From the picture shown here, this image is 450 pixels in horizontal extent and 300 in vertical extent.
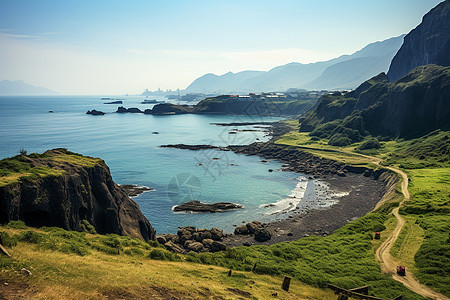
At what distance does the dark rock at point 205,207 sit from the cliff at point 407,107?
94980mm

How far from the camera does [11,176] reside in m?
27.4

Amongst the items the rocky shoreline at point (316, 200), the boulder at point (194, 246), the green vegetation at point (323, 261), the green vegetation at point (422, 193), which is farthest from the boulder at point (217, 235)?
the green vegetation at point (422, 193)

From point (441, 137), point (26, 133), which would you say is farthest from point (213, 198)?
point (26, 133)

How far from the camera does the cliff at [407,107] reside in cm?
12225

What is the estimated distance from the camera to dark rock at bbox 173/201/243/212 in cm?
6612

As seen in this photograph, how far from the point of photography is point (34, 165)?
105ft

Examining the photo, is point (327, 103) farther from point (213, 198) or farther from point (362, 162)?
point (213, 198)

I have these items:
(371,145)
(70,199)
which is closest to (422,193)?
(371,145)

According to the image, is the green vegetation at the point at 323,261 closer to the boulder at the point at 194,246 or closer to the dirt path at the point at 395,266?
the dirt path at the point at 395,266

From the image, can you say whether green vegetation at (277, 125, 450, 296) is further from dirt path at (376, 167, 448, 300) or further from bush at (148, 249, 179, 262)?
bush at (148, 249, 179, 262)

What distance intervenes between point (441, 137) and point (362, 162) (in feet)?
103

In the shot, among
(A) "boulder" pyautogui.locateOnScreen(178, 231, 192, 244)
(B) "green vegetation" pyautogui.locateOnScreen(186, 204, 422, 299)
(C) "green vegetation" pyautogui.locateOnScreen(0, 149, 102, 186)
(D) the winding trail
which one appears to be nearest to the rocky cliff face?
(C) "green vegetation" pyautogui.locateOnScreen(0, 149, 102, 186)

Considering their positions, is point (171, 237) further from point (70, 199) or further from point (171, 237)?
point (70, 199)

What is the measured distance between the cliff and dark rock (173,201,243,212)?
95.0m
